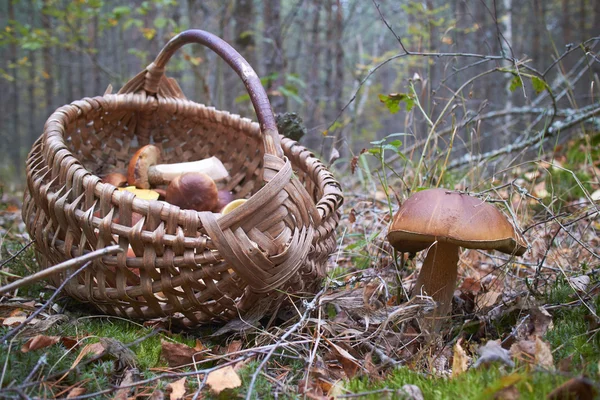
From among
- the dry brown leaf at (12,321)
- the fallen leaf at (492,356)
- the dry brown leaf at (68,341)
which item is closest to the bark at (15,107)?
the dry brown leaf at (12,321)

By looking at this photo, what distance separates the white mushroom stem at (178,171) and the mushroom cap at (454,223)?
1.06 metres

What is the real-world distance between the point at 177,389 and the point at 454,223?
2.78 feet

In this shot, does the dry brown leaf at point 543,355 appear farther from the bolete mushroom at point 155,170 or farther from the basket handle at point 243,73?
the bolete mushroom at point 155,170

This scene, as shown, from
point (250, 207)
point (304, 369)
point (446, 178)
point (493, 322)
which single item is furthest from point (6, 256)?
point (446, 178)

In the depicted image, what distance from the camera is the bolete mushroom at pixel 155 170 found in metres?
2.07

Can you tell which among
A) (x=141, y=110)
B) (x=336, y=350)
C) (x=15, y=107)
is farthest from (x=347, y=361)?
(x=15, y=107)

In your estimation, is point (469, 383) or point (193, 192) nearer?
point (469, 383)

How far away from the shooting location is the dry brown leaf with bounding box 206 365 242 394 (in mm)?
1056

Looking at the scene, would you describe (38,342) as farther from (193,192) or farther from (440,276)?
(440,276)

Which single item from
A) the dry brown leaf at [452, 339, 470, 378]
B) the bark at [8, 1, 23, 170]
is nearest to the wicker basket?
the dry brown leaf at [452, 339, 470, 378]

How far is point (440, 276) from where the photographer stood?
1.42 metres

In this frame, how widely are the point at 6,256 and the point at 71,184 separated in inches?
34.7

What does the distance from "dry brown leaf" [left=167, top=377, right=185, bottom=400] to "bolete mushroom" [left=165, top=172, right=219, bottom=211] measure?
87 cm

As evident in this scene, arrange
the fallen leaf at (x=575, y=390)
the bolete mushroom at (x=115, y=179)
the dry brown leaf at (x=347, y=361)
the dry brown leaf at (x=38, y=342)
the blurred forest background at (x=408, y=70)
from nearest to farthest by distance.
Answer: the fallen leaf at (x=575, y=390) → the dry brown leaf at (x=38, y=342) → the dry brown leaf at (x=347, y=361) → the bolete mushroom at (x=115, y=179) → the blurred forest background at (x=408, y=70)
